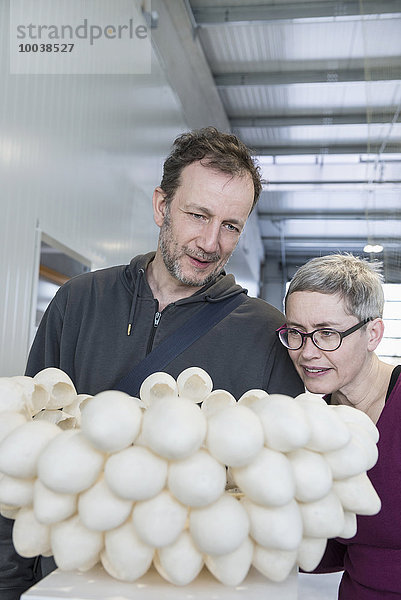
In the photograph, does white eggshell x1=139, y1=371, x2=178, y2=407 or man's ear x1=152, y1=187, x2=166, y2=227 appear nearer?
white eggshell x1=139, y1=371, x2=178, y2=407

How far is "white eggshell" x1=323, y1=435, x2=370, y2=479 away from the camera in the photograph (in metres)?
0.65

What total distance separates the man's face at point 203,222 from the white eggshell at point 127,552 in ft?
3.02

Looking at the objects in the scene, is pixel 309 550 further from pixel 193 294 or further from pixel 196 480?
pixel 193 294

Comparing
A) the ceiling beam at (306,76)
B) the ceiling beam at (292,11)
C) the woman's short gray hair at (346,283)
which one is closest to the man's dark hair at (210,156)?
the woman's short gray hair at (346,283)

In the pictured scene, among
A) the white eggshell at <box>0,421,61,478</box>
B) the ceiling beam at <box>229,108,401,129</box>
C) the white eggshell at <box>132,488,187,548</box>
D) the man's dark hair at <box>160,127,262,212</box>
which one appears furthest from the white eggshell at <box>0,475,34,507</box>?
the ceiling beam at <box>229,108,401,129</box>

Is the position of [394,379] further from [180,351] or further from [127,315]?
[127,315]

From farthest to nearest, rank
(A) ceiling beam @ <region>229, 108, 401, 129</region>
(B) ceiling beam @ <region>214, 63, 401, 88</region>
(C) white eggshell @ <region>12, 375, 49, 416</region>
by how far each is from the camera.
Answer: (A) ceiling beam @ <region>229, 108, 401, 129</region>
(B) ceiling beam @ <region>214, 63, 401, 88</region>
(C) white eggshell @ <region>12, 375, 49, 416</region>

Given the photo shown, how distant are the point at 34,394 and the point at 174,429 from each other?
31 centimetres

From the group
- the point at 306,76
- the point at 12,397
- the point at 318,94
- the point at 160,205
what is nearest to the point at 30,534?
the point at 12,397

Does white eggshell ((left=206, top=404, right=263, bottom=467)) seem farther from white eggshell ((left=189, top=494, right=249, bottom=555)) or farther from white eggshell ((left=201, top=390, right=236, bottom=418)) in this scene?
white eggshell ((left=201, top=390, right=236, bottom=418))

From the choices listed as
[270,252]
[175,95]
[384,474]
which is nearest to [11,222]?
[384,474]

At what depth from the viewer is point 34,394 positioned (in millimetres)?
809

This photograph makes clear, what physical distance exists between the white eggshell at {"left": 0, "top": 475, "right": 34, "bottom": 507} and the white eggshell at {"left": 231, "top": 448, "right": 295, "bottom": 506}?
0.73 feet

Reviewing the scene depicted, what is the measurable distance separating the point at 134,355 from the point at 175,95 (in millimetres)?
6407
